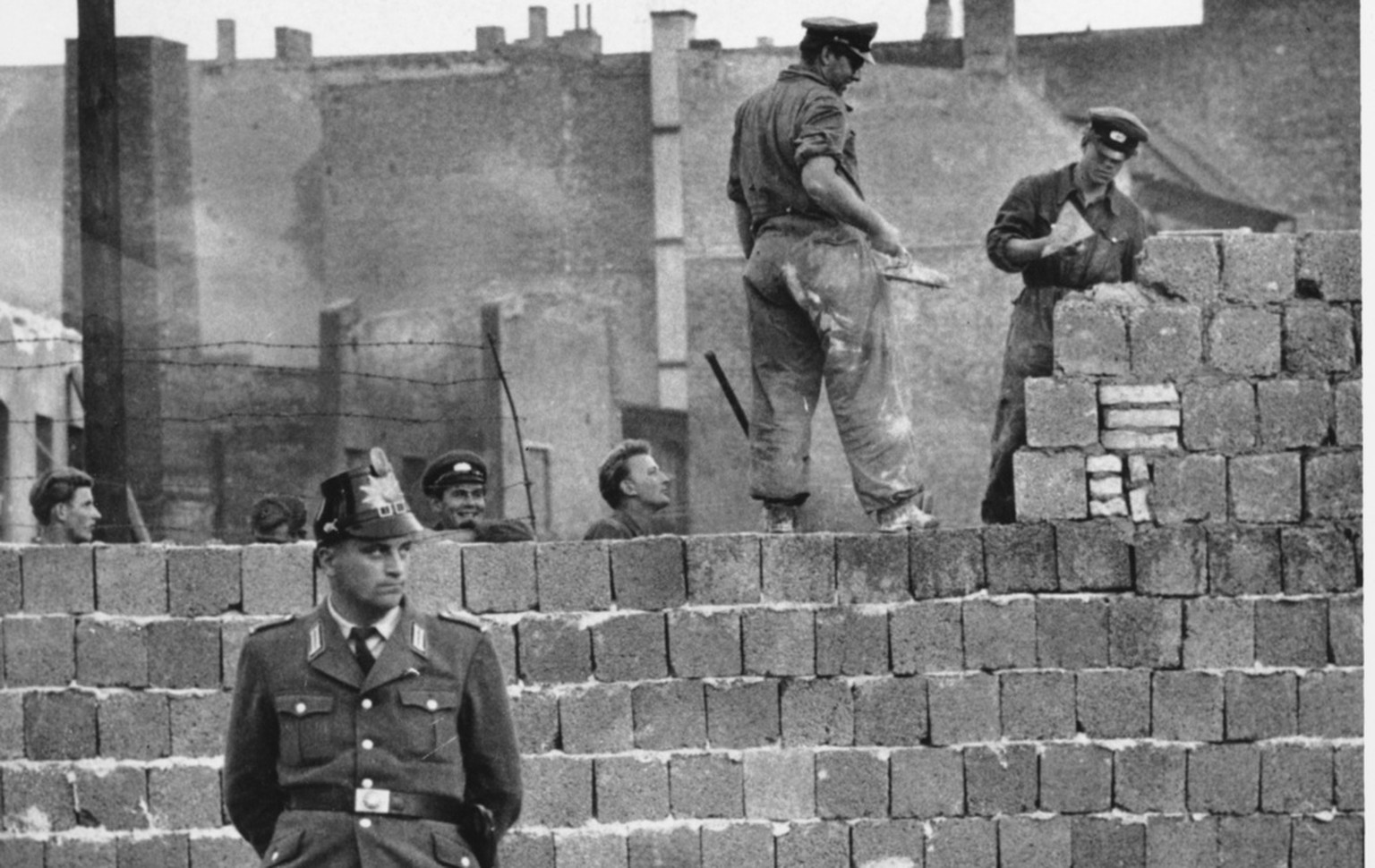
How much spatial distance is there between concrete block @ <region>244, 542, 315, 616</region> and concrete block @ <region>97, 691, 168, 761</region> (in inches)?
20.6

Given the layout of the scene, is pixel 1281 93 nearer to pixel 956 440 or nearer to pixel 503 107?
pixel 956 440

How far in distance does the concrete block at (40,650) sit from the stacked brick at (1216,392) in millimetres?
3702

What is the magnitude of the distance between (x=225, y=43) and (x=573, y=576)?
24455mm

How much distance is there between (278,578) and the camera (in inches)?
404

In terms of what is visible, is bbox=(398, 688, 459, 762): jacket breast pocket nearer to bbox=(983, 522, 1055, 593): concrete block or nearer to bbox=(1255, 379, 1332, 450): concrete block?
bbox=(983, 522, 1055, 593): concrete block

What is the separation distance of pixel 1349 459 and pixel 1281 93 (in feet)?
76.4

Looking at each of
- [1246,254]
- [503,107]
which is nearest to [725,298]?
[503,107]

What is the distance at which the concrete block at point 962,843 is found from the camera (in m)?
10.3

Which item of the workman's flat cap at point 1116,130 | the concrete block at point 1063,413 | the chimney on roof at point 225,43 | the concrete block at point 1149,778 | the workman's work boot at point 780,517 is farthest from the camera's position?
the chimney on roof at point 225,43

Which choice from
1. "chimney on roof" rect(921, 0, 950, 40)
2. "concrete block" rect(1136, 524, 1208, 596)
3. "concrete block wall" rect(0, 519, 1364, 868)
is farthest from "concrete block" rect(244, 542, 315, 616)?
"chimney on roof" rect(921, 0, 950, 40)

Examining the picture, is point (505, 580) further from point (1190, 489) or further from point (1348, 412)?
point (1348, 412)

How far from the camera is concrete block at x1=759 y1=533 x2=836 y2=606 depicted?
404 inches

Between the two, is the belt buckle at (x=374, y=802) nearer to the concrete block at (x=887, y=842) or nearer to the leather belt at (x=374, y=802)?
the leather belt at (x=374, y=802)

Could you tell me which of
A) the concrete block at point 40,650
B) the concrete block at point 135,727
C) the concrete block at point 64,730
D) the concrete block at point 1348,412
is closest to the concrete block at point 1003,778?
the concrete block at point 1348,412
